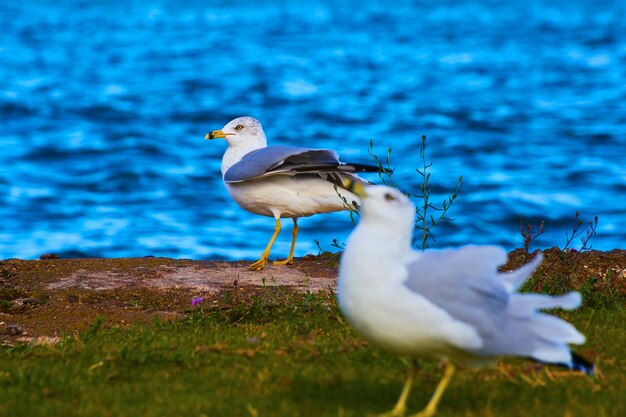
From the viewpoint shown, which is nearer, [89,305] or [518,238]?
[89,305]

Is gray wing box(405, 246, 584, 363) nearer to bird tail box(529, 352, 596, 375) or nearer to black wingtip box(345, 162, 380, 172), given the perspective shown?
bird tail box(529, 352, 596, 375)

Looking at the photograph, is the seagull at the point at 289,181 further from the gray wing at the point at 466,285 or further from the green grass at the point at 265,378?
the gray wing at the point at 466,285

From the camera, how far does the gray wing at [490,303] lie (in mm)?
4812

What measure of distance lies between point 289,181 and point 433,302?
5.13 meters

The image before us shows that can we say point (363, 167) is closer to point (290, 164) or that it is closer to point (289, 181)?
point (290, 164)

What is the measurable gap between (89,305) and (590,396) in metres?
4.44

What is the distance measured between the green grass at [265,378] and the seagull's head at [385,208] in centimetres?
93

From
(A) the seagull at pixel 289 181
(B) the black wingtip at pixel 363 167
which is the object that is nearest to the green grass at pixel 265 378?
(B) the black wingtip at pixel 363 167

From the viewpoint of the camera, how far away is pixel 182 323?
7.69 meters

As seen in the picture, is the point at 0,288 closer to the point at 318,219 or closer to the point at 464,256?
the point at 464,256

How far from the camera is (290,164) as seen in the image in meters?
9.50

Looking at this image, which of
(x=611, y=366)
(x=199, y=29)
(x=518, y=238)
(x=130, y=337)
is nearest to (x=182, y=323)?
(x=130, y=337)

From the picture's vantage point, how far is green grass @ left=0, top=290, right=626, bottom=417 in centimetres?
517

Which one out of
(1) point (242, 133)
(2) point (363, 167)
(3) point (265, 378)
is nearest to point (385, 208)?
(3) point (265, 378)
